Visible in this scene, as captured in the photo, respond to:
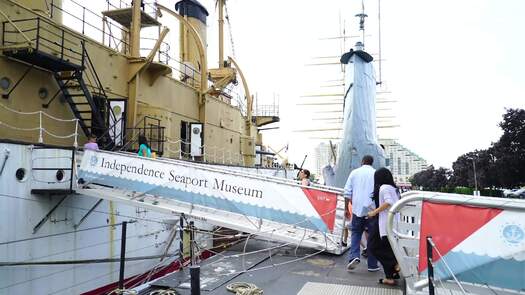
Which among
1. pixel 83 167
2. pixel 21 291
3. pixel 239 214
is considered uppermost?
pixel 83 167

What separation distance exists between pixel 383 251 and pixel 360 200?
778 millimetres

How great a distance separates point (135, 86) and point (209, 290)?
8.42 m

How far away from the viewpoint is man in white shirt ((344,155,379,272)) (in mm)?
5848

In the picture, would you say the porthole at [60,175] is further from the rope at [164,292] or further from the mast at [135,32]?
the mast at [135,32]

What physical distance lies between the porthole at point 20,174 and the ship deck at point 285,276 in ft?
9.86

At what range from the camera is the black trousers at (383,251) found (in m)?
5.36

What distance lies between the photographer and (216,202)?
21.1 feet

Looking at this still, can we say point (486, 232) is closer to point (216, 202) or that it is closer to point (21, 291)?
point (216, 202)

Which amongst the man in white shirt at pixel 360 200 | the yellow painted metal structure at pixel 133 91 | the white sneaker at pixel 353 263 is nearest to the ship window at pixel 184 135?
the yellow painted metal structure at pixel 133 91

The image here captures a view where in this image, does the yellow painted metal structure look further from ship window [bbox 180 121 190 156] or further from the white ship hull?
the white ship hull

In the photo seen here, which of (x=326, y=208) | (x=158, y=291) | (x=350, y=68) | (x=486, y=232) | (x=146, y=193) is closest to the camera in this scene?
(x=486, y=232)

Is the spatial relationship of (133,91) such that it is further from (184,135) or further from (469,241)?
(469,241)

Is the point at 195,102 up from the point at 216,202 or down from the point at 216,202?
up

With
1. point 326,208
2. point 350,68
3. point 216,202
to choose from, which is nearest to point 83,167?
point 216,202
